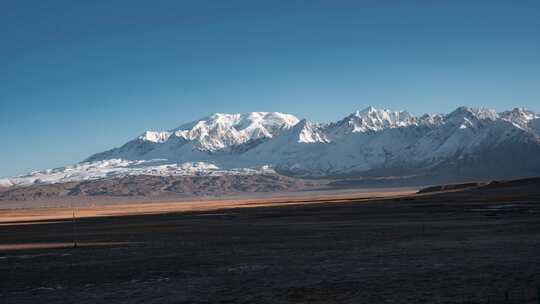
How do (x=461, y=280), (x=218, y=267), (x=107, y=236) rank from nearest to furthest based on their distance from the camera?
(x=461, y=280)
(x=218, y=267)
(x=107, y=236)

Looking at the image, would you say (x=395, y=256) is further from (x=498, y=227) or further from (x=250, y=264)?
(x=498, y=227)

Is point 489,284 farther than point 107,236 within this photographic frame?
No

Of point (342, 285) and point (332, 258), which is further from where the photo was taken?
point (332, 258)

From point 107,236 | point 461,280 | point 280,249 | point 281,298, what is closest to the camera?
point 281,298

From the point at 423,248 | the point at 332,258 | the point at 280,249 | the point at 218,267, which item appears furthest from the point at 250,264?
the point at 423,248

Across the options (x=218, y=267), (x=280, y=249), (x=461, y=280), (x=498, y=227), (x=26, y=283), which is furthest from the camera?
(x=498, y=227)

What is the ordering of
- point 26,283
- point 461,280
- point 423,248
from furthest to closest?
1. point 423,248
2. point 26,283
3. point 461,280

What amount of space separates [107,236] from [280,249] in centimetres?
2086

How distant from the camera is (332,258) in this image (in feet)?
91.5

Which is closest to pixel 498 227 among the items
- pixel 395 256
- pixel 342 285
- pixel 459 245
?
pixel 459 245

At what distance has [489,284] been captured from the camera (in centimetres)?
1920

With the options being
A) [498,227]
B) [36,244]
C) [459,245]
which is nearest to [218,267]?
[459,245]

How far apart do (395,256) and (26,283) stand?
14.9 metres

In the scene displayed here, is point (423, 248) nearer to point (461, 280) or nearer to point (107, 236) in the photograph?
point (461, 280)
